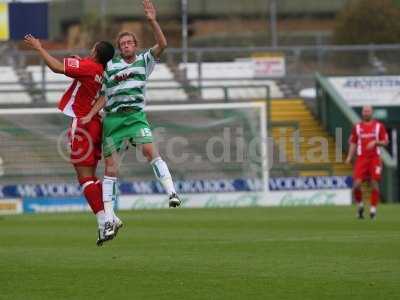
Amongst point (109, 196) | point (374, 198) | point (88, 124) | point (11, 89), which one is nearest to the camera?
point (88, 124)

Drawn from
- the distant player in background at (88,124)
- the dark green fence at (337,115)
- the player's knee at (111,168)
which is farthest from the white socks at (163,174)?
the dark green fence at (337,115)

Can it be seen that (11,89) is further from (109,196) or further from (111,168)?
(109,196)

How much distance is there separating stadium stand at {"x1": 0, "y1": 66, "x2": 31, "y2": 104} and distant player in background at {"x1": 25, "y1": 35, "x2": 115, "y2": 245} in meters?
20.8

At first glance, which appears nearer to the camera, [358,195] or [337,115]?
[358,195]

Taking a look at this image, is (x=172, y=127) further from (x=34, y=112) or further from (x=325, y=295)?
(x=325, y=295)

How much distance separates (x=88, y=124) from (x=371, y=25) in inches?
1579

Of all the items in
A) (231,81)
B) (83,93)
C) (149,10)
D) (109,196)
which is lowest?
(109,196)

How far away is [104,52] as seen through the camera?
14203 millimetres

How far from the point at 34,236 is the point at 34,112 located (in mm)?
14094

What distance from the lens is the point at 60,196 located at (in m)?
32.0

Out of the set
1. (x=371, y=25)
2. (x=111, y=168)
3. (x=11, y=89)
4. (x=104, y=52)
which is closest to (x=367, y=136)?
(x=111, y=168)

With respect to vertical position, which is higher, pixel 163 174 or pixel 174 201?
pixel 163 174

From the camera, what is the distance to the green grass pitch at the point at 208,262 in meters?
10.3

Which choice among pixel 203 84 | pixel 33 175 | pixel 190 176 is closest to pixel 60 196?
pixel 33 175
